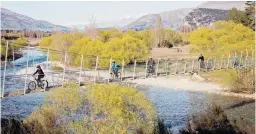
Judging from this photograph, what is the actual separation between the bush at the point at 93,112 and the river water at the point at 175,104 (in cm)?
455

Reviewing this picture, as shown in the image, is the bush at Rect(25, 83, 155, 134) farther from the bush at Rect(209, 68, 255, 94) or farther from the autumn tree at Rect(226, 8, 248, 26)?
the autumn tree at Rect(226, 8, 248, 26)

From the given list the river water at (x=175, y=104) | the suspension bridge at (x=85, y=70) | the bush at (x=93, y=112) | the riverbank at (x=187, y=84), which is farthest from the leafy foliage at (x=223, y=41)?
the bush at (x=93, y=112)

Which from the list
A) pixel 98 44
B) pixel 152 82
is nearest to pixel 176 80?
pixel 152 82

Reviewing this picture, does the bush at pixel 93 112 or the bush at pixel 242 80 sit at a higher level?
the bush at pixel 242 80

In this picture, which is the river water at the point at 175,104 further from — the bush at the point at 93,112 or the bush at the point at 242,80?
the bush at the point at 93,112

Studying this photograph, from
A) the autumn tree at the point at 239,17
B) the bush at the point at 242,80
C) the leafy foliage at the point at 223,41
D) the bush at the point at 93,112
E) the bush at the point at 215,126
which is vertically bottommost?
the bush at the point at 215,126

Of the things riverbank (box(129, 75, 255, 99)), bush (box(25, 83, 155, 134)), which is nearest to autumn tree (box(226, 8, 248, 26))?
riverbank (box(129, 75, 255, 99))

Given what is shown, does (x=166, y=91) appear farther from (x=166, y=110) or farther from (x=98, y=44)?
(x=98, y=44)

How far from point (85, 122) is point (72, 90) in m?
2.16

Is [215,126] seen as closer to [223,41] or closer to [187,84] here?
[187,84]

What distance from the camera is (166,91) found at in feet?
127

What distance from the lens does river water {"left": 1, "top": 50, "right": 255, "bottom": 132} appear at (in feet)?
85.7

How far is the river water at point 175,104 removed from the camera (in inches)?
1028

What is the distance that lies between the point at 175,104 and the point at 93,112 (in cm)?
1298
